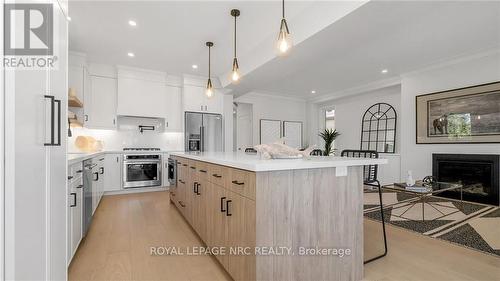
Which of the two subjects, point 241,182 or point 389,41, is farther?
point 389,41

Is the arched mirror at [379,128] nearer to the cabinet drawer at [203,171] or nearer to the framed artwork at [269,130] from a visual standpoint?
the framed artwork at [269,130]

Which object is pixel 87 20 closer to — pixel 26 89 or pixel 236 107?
pixel 26 89

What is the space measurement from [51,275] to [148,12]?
2.85m

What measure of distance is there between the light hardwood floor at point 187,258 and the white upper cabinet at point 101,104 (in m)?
2.39

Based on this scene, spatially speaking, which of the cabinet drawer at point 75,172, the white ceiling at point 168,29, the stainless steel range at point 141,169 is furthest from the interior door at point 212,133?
the cabinet drawer at point 75,172

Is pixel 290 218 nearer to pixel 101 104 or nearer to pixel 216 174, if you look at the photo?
pixel 216 174

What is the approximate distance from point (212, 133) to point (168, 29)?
8.49 ft

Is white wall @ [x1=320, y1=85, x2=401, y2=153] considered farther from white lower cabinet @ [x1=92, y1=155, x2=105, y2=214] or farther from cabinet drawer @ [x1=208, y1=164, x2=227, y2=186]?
white lower cabinet @ [x1=92, y1=155, x2=105, y2=214]

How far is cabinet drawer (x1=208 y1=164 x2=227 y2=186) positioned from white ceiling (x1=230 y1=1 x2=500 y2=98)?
6.48 feet

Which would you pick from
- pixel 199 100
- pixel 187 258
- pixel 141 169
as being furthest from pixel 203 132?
pixel 187 258

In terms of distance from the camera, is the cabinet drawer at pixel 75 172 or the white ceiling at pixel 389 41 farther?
the white ceiling at pixel 389 41

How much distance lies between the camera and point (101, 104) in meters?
4.53

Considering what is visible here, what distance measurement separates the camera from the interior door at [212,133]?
17.3 feet

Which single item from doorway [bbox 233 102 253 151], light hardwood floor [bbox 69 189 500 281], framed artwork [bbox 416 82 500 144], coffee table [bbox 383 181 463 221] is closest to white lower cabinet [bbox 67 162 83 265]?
light hardwood floor [bbox 69 189 500 281]
